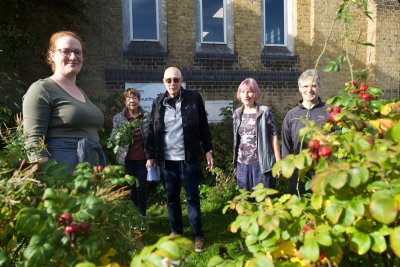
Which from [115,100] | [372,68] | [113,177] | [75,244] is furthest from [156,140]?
[372,68]

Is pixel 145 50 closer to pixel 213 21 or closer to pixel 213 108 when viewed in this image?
pixel 213 21

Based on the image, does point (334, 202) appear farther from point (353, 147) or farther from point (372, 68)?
point (372, 68)

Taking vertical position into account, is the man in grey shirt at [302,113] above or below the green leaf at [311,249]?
above

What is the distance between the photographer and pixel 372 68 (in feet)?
38.6

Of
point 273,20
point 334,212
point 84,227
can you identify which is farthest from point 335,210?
point 273,20

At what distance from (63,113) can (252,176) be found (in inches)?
92.2

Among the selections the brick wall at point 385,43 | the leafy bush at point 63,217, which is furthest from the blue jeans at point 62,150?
the brick wall at point 385,43

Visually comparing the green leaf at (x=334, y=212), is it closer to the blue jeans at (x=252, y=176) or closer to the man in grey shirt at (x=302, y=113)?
the man in grey shirt at (x=302, y=113)

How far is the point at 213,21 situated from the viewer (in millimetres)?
10938

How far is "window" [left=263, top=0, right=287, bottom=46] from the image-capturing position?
11.5 meters

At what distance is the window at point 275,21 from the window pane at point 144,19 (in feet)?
10.8

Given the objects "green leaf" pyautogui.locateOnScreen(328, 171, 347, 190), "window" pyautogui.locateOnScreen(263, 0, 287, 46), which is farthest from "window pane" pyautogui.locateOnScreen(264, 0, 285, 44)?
"green leaf" pyautogui.locateOnScreen(328, 171, 347, 190)

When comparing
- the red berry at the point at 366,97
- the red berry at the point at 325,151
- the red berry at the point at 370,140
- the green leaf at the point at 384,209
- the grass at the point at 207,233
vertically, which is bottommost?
the grass at the point at 207,233

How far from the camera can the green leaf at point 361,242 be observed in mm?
1323
